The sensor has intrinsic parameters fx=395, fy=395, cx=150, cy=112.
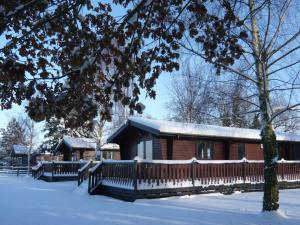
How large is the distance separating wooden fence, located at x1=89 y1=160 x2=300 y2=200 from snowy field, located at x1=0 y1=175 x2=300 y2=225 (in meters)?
0.70

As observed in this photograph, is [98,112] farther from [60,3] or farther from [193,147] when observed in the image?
[193,147]

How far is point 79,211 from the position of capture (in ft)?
41.9

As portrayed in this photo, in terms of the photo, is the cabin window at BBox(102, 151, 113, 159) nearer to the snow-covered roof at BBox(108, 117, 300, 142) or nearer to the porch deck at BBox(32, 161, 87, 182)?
the porch deck at BBox(32, 161, 87, 182)

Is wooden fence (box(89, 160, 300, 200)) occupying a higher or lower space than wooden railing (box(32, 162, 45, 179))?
higher

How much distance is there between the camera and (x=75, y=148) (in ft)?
121

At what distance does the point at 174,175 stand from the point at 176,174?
0.48ft

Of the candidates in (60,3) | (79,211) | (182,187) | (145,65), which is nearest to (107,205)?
(79,211)

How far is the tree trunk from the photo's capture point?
37.6 ft

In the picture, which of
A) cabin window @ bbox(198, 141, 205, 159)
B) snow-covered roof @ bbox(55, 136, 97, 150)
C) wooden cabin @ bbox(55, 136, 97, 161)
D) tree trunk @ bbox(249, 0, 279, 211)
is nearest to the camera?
tree trunk @ bbox(249, 0, 279, 211)

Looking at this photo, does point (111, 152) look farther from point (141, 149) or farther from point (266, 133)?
point (266, 133)

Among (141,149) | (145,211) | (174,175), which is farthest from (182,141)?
(145,211)

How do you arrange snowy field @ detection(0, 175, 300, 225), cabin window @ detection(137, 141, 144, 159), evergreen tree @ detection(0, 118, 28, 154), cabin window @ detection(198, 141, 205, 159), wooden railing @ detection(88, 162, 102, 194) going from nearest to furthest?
snowy field @ detection(0, 175, 300, 225) → wooden railing @ detection(88, 162, 102, 194) → cabin window @ detection(198, 141, 205, 159) → cabin window @ detection(137, 141, 144, 159) → evergreen tree @ detection(0, 118, 28, 154)

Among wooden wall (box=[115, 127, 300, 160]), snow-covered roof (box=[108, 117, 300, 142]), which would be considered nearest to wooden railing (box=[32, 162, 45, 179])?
wooden wall (box=[115, 127, 300, 160])

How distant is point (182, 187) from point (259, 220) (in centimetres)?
643
